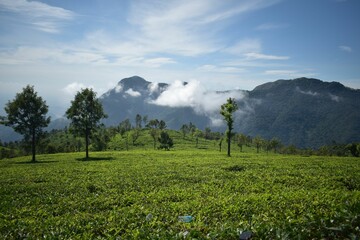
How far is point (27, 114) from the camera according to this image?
202 feet

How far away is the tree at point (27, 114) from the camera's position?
60.3 meters

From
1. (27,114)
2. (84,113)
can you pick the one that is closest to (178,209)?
(84,113)

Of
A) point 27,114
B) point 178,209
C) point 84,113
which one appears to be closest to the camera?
point 178,209

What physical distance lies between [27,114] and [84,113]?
12618 millimetres

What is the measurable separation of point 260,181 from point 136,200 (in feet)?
46.5

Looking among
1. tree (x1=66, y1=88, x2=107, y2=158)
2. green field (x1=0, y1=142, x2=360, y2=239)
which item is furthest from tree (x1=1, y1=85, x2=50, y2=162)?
green field (x1=0, y1=142, x2=360, y2=239)

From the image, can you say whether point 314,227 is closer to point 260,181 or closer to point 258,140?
point 260,181

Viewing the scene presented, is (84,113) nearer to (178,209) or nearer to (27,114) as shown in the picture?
(27,114)

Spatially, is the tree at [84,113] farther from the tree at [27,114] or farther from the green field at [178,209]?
the green field at [178,209]

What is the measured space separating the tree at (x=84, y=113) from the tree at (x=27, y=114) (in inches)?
254

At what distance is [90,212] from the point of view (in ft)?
58.7

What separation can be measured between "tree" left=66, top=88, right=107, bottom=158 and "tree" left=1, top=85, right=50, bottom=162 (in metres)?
6.46

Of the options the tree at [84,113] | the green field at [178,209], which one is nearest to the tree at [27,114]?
the tree at [84,113]

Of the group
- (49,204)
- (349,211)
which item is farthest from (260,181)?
(49,204)
